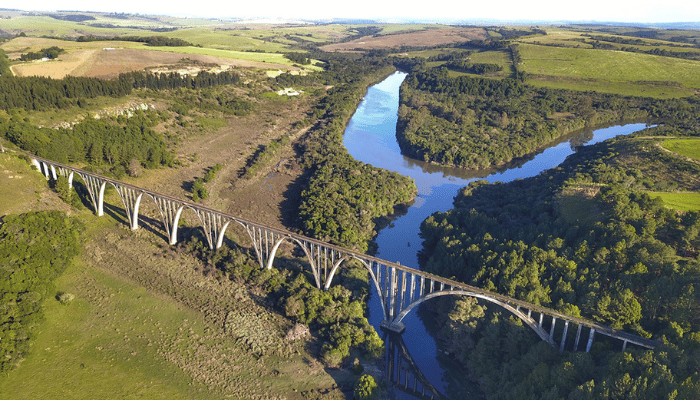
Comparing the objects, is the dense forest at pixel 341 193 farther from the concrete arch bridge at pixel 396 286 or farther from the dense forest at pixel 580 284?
the dense forest at pixel 580 284

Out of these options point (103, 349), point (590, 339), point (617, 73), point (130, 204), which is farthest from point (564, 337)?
point (617, 73)

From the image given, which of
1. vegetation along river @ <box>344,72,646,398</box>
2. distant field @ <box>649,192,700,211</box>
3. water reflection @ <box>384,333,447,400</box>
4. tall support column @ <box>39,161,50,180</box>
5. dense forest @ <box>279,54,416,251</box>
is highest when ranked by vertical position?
distant field @ <box>649,192,700,211</box>

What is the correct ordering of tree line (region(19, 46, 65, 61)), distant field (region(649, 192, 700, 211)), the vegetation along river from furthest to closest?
tree line (region(19, 46, 65, 61))
distant field (region(649, 192, 700, 211))
the vegetation along river

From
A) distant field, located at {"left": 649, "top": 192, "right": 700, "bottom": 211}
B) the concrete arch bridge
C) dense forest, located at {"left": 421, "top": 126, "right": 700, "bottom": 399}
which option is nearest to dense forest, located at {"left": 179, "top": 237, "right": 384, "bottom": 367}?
the concrete arch bridge

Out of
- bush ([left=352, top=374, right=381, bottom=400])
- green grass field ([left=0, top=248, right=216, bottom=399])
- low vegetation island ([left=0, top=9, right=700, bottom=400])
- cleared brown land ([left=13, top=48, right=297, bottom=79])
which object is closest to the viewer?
bush ([left=352, top=374, right=381, bottom=400])

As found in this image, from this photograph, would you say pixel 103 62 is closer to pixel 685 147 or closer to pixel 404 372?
pixel 404 372

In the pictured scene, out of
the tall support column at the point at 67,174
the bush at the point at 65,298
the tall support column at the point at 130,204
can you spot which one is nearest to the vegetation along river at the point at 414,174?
the bush at the point at 65,298

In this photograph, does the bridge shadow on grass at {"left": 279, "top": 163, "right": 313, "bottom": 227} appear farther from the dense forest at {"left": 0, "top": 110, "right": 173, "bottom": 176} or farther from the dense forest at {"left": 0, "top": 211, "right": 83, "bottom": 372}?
the dense forest at {"left": 0, "top": 211, "right": 83, "bottom": 372}
